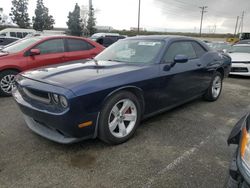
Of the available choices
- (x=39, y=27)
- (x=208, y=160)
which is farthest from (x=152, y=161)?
(x=39, y=27)

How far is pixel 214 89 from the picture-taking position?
533 cm

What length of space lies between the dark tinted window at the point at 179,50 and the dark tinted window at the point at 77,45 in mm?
3333

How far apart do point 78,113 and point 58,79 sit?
562mm

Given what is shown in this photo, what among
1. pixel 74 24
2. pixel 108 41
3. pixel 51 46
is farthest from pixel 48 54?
pixel 74 24

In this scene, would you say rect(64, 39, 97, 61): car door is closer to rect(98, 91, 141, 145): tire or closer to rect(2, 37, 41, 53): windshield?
rect(2, 37, 41, 53): windshield

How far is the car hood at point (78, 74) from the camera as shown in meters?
2.69

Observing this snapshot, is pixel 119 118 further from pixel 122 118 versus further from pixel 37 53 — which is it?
pixel 37 53

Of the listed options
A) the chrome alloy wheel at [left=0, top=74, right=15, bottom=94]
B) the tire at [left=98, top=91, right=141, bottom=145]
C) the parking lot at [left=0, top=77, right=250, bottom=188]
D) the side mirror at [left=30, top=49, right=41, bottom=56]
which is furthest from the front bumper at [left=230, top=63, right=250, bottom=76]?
the chrome alloy wheel at [left=0, top=74, right=15, bottom=94]

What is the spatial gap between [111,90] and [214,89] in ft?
11.2

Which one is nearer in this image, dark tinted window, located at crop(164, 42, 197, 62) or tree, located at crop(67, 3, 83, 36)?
dark tinted window, located at crop(164, 42, 197, 62)

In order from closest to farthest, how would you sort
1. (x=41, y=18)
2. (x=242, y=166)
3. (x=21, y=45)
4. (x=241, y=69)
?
(x=242, y=166)
(x=21, y=45)
(x=241, y=69)
(x=41, y=18)

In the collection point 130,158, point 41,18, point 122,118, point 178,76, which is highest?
point 41,18

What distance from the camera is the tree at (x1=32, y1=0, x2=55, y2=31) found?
162 ft

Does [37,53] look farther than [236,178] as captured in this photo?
Yes
